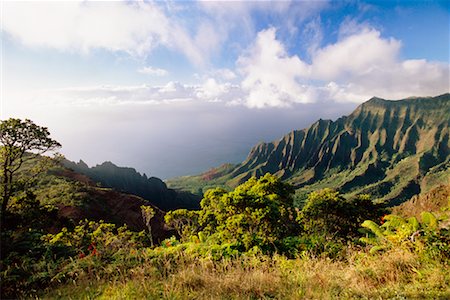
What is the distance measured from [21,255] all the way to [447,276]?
9463mm

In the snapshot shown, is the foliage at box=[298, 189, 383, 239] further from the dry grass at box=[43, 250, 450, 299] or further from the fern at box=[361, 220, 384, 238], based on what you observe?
the dry grass at box=[43, 250, 450, 299]

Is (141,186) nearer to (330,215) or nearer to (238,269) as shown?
(330,215)

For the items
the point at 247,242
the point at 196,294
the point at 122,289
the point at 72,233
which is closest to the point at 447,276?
the point at 196,294

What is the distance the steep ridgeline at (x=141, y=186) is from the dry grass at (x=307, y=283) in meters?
86.6

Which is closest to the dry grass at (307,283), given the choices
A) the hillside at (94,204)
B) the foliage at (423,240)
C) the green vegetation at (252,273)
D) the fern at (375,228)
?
the green vegetation at (252,273)

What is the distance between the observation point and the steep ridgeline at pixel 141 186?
294ft

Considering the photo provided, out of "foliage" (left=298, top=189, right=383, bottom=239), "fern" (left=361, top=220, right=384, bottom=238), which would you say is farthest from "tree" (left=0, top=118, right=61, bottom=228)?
"foliage" (left=298, top=189, right=383, bottom=239)

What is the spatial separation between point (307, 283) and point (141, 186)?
98.8 meters

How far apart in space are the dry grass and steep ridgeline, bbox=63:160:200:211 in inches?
3411

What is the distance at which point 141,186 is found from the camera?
97.5 meters

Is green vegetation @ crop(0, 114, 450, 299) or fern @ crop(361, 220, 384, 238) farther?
fern @ crop(361, 220, 384, 238)

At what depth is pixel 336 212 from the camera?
72.6ft

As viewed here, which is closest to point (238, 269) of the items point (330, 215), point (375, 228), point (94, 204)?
point (375, 228)

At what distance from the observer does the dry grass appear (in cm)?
397
